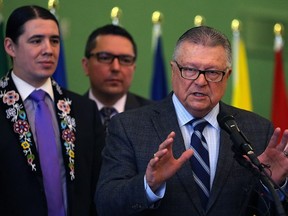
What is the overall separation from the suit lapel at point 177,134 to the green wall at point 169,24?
112 inches

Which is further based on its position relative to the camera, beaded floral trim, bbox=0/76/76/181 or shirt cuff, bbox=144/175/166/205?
beaded floral trim, bbox=0/76/76/181

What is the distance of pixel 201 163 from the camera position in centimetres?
244

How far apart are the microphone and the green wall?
127 inches

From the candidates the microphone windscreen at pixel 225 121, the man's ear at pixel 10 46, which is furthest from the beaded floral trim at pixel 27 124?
the microphone windscreen at pixel 225 121

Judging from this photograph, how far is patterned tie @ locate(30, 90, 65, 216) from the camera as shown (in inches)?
117

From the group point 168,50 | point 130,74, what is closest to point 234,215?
point 130,74

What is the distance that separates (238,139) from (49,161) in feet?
3.86

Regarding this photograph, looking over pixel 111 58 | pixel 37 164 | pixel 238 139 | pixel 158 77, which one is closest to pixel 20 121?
pixel 37 164

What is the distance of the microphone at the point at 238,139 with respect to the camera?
2.05 metres

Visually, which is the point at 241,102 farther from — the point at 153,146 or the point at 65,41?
the point at 153,146

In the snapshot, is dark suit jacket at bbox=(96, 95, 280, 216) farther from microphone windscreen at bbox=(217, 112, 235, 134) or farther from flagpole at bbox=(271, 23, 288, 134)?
flagpole at bbox=(271, 23, 288, 134)

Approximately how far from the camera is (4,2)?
5.08m

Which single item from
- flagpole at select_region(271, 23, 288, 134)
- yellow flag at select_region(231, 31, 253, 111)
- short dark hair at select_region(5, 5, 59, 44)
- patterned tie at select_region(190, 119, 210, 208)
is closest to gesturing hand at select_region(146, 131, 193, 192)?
patterned tie at select_region(190, 119, 210, 208)

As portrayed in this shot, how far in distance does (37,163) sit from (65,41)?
264cm
